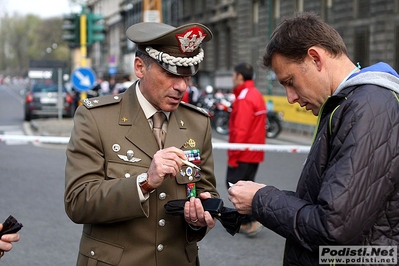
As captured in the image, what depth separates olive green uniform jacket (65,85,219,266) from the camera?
8.73ft

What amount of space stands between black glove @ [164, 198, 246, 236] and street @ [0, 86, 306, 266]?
342 cm

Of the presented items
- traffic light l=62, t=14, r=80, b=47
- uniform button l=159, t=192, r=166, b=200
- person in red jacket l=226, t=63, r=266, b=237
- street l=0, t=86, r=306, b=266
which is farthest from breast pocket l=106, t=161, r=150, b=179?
traffic light l=62, t=14, r=80, b=47

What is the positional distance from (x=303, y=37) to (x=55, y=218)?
20.0ft

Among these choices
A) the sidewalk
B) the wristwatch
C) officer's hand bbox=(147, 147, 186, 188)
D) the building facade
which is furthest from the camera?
the building facade

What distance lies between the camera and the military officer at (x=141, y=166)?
267 centimetres

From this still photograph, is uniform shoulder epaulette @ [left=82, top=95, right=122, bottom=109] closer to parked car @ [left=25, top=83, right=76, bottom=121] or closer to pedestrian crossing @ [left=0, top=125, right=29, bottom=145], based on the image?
pedestrian crossing @ [left=0, top=125, right=29, bottom=145]

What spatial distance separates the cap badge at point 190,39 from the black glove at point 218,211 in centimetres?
67

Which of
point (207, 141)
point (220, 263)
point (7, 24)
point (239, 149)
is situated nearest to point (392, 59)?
point (239, 149)

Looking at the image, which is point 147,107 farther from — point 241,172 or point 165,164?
point 241,172

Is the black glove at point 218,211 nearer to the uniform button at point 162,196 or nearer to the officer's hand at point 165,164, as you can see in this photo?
the uniform button at point 162,196

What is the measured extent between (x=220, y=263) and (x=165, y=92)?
11.5 feet

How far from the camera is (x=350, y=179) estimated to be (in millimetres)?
2064

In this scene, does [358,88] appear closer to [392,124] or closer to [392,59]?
[392,124]

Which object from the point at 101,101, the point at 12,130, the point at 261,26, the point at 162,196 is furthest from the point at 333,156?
the point at 261,26
